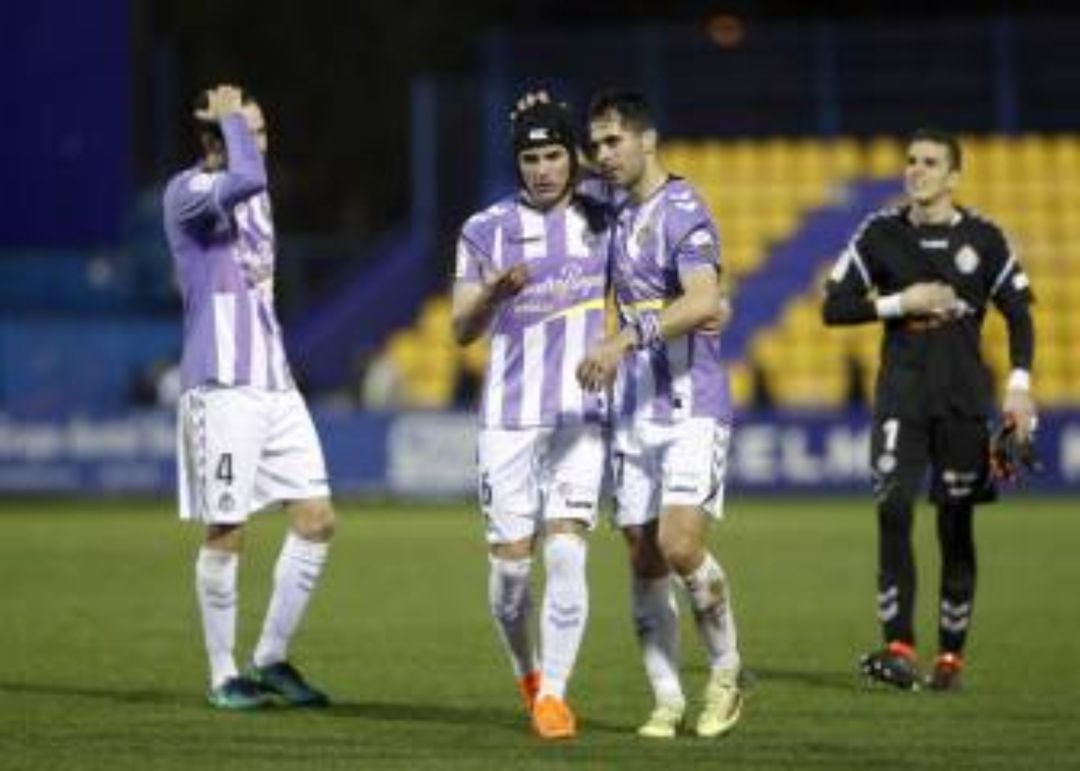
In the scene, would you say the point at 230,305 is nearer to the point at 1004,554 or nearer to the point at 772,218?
the point at 1004,554

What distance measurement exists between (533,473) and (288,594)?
149cm

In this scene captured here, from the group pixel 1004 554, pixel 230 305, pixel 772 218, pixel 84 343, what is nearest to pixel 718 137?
pixel 772 218

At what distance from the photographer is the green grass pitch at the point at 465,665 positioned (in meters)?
10.6

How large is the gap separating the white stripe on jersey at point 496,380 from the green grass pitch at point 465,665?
1.14 m

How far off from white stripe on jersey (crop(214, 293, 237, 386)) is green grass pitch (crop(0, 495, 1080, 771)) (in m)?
1.29

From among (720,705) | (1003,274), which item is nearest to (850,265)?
(1003,274)

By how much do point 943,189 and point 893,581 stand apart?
1665 mm

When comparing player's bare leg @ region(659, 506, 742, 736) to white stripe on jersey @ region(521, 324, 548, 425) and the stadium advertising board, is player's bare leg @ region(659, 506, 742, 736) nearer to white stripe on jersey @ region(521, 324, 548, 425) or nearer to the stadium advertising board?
white stripe on jersey @ region(521, 324, 548, 425)

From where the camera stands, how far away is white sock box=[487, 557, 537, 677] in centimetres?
1114

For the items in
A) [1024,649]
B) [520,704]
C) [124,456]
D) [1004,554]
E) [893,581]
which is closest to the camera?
[520,704]

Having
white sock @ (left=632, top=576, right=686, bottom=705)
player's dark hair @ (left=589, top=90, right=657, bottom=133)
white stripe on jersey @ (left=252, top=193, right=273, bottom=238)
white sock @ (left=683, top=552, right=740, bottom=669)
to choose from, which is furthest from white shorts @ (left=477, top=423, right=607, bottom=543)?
white stripe on jersey @ (left=252, top=193, right=273, bottom=238)

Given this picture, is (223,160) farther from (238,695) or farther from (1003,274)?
(1003,274)

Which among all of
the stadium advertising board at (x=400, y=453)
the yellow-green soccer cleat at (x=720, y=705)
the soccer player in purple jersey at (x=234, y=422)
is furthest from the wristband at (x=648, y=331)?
the stadium advertising board at (x=400, y=453)

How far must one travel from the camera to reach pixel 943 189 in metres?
13.1
